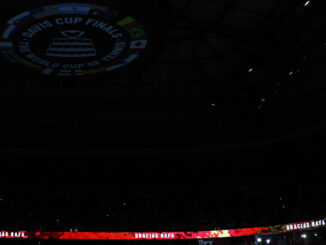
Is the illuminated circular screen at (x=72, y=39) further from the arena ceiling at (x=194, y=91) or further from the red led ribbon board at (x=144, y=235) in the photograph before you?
the red led ribbon board at (x=144, y=235)

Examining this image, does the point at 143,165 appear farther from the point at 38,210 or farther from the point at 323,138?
the point at 323,138

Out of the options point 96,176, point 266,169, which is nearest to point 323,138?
point 266,169

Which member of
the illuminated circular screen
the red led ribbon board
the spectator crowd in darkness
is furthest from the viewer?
the spectator crowd in darkness

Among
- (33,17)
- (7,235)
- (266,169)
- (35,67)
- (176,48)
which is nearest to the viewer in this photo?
(33,17)

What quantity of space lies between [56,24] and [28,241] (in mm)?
19675

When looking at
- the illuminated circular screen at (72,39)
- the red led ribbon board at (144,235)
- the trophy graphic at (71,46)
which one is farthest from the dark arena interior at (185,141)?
the trophy graphic at (71,46)

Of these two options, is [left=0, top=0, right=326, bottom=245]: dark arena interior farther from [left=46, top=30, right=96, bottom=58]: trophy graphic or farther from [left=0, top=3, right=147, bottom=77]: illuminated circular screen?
[left=46, top=30, right=96, bottom=58]: trophy graphic

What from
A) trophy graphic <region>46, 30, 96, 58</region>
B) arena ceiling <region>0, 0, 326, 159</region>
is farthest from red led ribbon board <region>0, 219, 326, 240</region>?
trophy graphic <region>46, 30, 96, 58</region>

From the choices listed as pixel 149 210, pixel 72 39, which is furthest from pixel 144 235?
pixel 72 39

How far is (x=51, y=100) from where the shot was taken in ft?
98.3

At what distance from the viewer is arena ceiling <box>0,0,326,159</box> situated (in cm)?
1919

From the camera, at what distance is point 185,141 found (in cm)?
3353

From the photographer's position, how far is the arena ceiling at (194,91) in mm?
19188

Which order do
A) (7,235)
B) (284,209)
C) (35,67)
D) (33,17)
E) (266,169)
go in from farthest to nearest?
(266,169) → (284,209) → (7,235) → (35,67) → (33,17)
